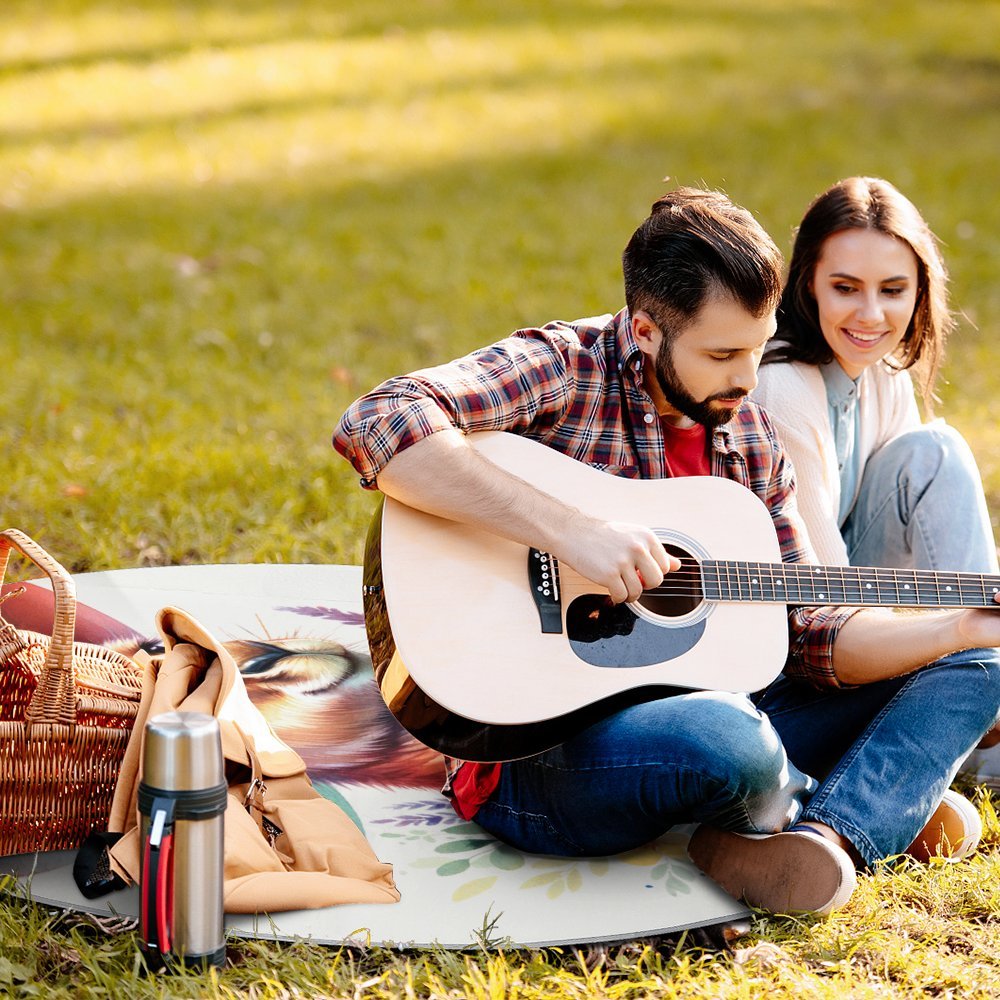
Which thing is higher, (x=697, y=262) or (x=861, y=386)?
(x=697, y=262)

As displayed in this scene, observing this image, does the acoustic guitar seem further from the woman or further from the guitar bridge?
the woman

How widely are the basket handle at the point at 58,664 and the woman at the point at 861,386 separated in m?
1.64

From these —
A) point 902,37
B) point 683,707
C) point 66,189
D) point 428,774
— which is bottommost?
point 428,774

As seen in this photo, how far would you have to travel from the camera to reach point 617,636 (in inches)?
102

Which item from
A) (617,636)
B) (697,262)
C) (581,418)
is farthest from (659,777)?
(697,262)

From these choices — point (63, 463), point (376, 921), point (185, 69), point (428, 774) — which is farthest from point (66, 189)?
point (376, 921)

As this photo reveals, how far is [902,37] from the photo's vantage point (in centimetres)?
1196

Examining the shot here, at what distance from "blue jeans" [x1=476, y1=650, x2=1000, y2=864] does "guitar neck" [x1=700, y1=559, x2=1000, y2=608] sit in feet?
0.57

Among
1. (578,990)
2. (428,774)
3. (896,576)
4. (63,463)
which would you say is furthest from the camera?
(63,463)

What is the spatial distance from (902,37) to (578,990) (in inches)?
445

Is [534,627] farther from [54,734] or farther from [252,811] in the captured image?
[54,734]

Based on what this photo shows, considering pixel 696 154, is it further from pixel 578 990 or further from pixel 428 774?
pixel 578 990

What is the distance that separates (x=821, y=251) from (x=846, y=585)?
0.97m

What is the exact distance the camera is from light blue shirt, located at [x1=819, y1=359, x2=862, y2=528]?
11.1 ft
